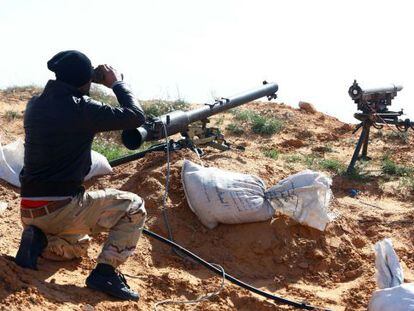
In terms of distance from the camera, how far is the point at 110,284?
446 cm

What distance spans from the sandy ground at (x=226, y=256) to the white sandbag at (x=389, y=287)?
2.20 feet

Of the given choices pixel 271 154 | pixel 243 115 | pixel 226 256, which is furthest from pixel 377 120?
pixel 226 256

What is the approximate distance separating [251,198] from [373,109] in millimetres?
4098

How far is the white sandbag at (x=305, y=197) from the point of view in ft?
19.2

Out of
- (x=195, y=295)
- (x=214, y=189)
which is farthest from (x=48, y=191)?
(x=214, y=189)

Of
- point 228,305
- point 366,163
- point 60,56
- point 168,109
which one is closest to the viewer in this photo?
point 60,56

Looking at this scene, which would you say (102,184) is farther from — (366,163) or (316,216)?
(366,163)

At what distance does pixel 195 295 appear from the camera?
5.02 m

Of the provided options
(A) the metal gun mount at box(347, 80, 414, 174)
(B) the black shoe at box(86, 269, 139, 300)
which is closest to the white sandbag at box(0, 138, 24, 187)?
(B) the black shoe at box(86, 269, 139, 300)

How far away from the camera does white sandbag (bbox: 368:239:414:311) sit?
4.20 meters

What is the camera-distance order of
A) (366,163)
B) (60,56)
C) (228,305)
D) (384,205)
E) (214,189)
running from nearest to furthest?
(60,56), (228,305), (214,189), (384,205), (366,163)

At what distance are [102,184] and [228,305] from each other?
2.10 meters

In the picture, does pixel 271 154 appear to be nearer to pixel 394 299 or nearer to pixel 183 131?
pixel 183 131

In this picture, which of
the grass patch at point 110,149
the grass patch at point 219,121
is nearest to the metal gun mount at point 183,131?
the grass patch at point 110,149
